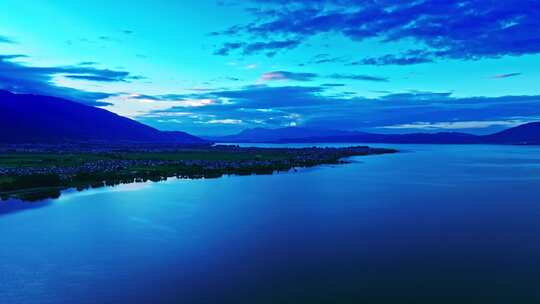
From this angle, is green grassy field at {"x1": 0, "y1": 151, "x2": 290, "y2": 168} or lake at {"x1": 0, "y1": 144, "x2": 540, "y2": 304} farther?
green grassy field at {"x1": 0, "y1": 151, "x2": 290, "y2": 168}

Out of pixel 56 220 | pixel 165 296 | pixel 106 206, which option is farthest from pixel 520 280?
pixel 106 206

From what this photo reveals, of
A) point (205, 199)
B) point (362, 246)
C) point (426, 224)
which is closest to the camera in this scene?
point (362, 246)

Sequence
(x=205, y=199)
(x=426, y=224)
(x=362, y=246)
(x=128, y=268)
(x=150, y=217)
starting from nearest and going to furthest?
(x=128, y=268), (x=362, y=246), (x=426, y=224), (x=150, y=217), (x=205, y=199)

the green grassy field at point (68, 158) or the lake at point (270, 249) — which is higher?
the green grassy field at point (68, 158)

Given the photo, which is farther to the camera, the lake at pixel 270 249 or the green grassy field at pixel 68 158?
the green grassy field at pixel 68 158

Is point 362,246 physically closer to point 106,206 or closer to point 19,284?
point 19,284

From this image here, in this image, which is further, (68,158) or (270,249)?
(68,158)

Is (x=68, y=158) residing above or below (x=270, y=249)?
above

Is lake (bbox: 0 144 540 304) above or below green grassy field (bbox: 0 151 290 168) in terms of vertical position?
below
